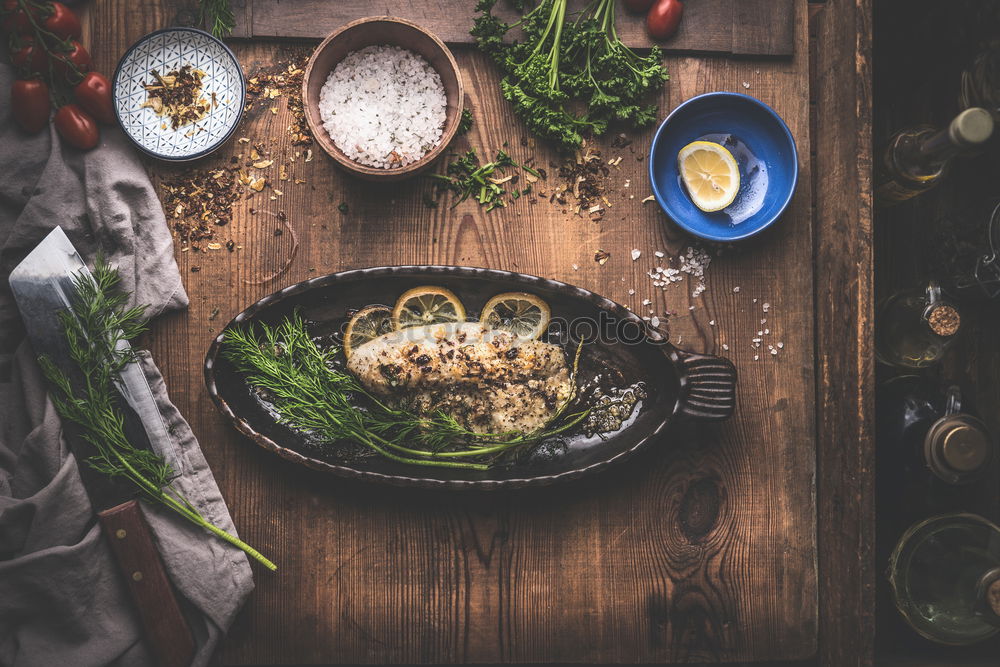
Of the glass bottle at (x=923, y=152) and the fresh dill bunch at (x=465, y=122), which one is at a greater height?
the fresh dill bunch at (x=465, y=122)

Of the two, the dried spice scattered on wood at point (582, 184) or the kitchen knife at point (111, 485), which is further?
the dried spice scattered on wood at point (582, 184)

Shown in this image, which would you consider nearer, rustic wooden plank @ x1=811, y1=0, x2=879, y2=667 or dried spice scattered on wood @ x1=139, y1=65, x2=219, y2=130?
rustic wooden plank @ x1=811, y1=0, x2=879, y2=667

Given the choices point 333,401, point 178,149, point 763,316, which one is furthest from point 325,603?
point 763,316

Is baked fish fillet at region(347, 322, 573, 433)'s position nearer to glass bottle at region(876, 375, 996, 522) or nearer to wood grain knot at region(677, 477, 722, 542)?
wood grain knot at region(677, 477, 722, 542)

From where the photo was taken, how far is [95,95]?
2.11 meters

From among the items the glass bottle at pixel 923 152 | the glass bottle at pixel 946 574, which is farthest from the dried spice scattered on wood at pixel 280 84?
the glass bottle at pixel 946 574

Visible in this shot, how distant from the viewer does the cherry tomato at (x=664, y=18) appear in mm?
2188

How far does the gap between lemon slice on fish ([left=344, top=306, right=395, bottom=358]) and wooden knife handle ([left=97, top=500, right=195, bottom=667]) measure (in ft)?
2.72

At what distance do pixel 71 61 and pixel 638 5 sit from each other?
1853 millimetres

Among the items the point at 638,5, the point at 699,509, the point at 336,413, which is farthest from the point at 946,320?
the point at 336,413

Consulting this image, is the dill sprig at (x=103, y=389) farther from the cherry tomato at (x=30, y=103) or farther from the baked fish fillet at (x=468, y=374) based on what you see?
the baked fish fillet at (x=468, y=374)

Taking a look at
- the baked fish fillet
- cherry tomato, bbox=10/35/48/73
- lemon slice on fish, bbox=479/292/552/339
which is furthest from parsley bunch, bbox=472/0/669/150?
cherry tomato, bbox=10/35/48/73

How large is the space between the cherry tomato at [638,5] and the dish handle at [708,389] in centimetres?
118

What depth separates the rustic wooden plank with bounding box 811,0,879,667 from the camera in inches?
77.5
